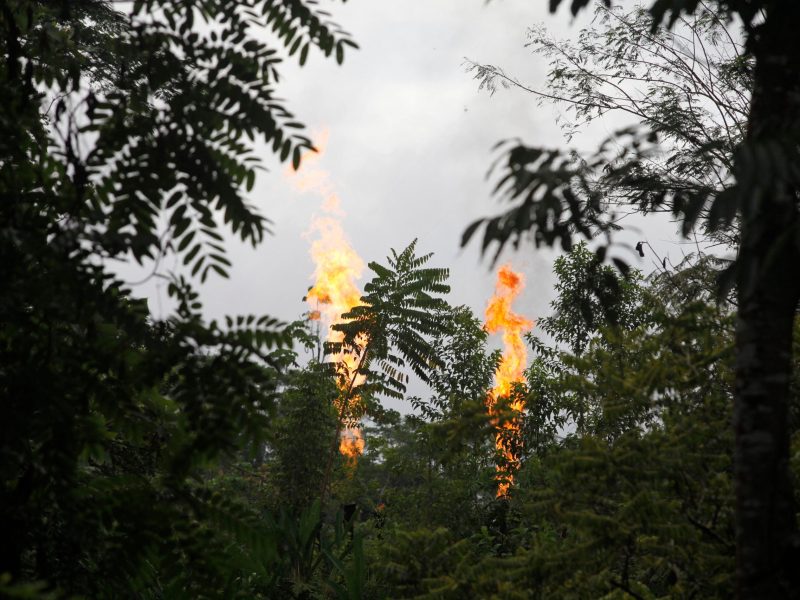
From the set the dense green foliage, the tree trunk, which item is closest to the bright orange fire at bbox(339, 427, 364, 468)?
the dense green foliage

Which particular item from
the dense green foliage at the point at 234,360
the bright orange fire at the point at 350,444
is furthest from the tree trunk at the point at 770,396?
the bright orange fire at the point at 350,444

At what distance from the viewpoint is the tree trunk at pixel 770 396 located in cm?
320

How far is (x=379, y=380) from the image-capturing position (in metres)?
16.5

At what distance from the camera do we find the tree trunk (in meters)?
3.20

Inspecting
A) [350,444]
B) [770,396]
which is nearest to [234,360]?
[770,396]

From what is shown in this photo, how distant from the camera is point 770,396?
3260mm

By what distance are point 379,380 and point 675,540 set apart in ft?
39.5

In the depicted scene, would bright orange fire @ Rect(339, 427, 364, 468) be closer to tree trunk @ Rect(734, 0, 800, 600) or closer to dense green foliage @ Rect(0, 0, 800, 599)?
dense green foliage @ Rect(0, 0, 800, 599)

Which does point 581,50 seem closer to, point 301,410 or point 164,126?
point 301,410

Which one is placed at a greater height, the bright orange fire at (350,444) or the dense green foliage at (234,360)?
the bright orange fire at (350,444)

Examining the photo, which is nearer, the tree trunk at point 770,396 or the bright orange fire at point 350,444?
the tree trunk at point 770,396

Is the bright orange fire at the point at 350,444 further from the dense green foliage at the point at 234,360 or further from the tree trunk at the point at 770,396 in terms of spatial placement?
the tree trunk at the point at 770,396

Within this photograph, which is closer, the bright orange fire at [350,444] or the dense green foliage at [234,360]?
the dense green foliage at [234,360]

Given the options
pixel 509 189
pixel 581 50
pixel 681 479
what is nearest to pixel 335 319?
pixel 581 50
